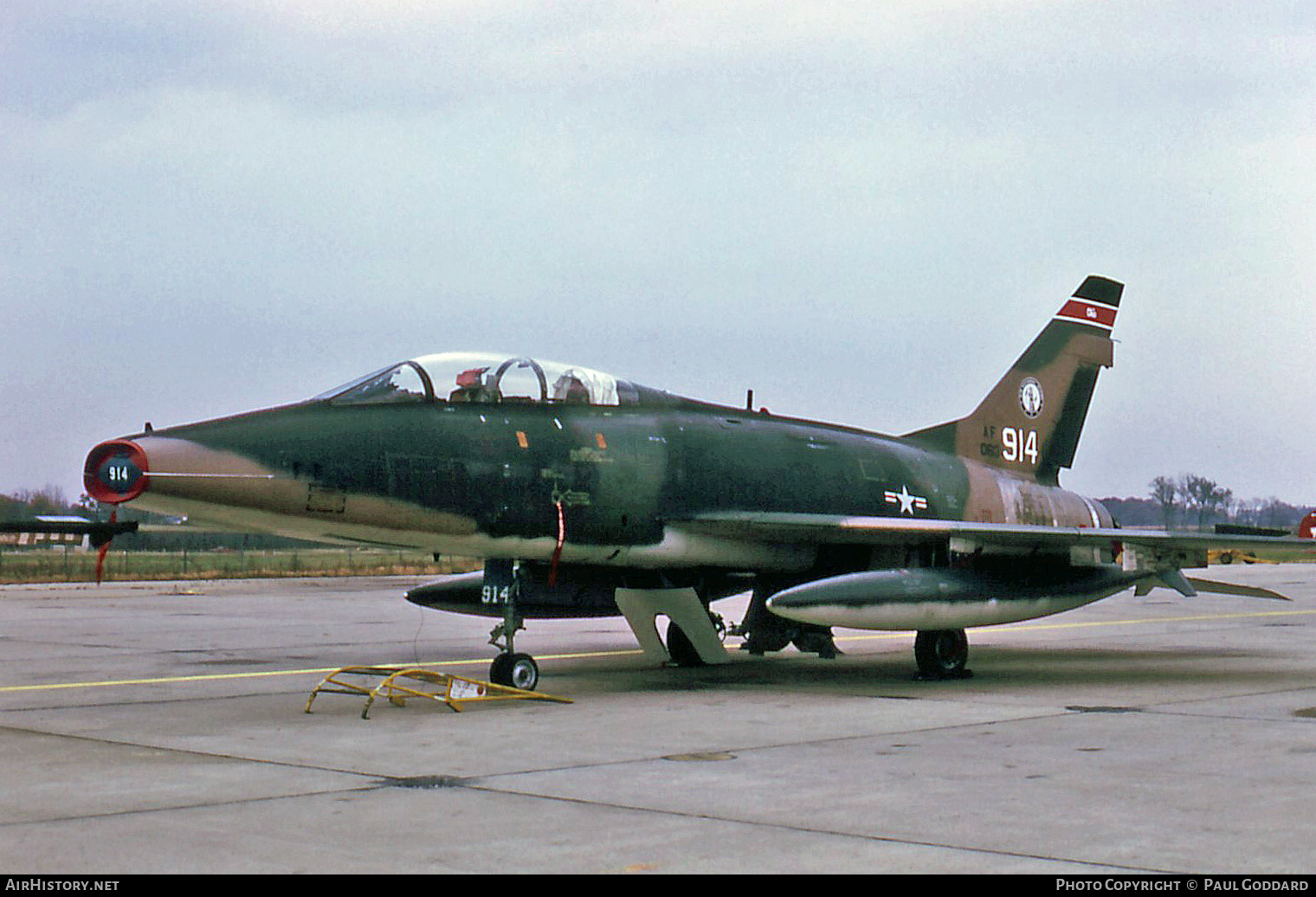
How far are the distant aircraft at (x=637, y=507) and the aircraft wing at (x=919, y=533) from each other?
0.03m

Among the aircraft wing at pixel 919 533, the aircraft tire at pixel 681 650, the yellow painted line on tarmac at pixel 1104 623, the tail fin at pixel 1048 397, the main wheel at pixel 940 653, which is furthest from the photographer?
the yellow painted line on tarmac at pixel 1104 623

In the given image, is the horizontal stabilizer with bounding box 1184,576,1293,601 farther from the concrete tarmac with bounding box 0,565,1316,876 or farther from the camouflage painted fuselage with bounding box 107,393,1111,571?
the camouflage painted fuselage with bounding box 107,393,1111,571

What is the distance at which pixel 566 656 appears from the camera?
658 inches

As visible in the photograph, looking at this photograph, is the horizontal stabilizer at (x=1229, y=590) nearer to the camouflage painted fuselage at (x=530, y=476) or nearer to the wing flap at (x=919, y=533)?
the wing flap at (x=919, y=533)

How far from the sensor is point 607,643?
18688 mm

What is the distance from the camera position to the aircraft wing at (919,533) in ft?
44.2

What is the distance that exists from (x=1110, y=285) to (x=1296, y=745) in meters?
10.9

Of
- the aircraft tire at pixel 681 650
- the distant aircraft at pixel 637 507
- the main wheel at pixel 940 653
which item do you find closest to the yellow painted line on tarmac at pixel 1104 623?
the distant aircraft at pixel 637 507

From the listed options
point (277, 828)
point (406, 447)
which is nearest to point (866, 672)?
point (406, 447)

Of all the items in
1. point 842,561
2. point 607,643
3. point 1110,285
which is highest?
point 1110,285

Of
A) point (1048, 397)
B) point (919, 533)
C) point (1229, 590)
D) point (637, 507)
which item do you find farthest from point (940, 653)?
point (1048, 397)

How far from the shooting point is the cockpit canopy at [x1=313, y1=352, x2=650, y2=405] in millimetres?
11914

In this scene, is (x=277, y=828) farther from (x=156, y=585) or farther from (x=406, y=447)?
(x=156, y=585)

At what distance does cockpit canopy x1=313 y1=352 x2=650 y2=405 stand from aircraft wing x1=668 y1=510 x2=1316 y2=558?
4.91 ft
